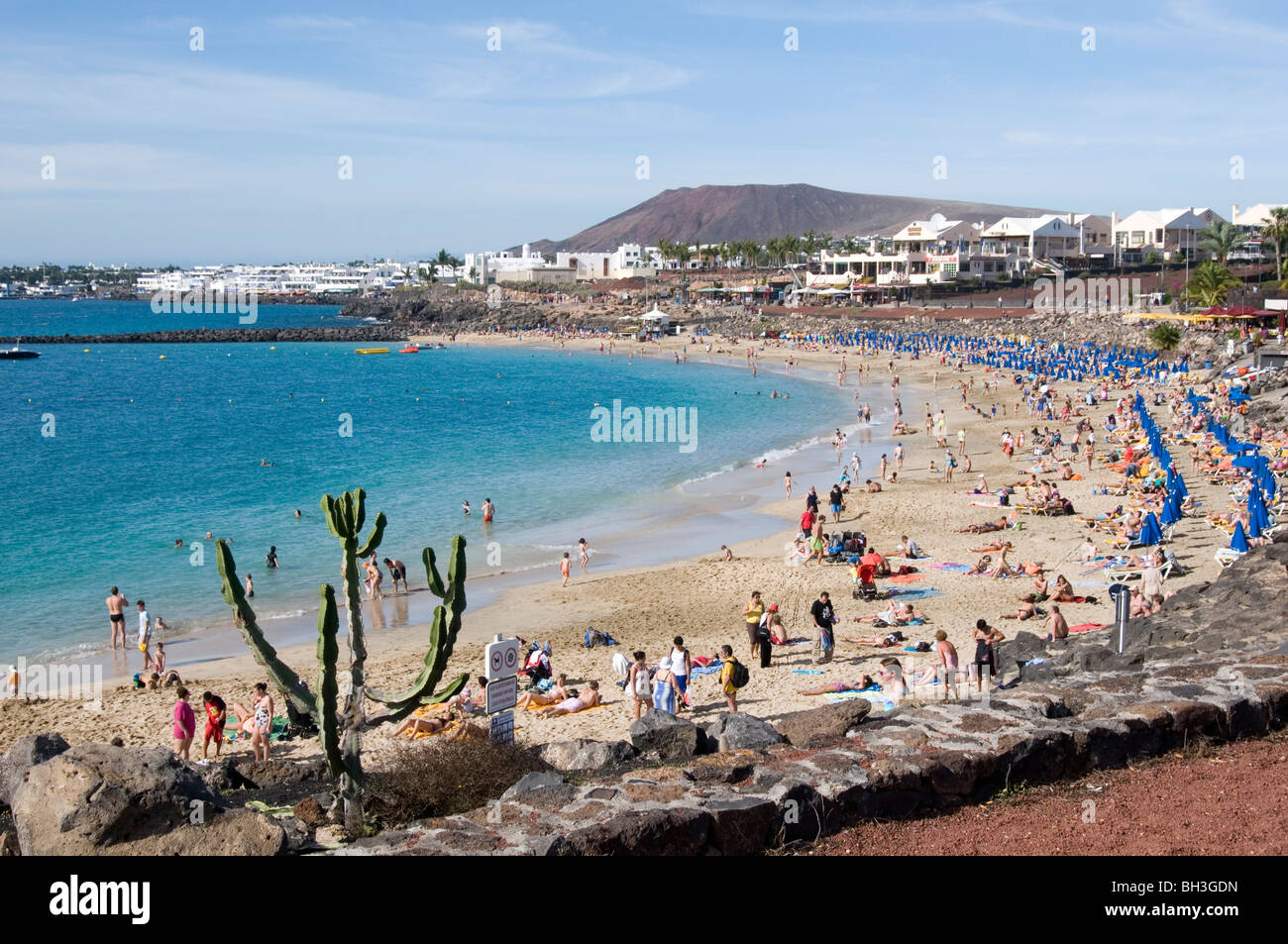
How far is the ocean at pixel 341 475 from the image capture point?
24797 millimetres

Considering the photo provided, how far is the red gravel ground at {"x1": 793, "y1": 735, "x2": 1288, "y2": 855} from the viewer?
21.3ft

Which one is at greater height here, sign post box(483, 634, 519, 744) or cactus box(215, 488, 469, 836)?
cactus box(215, 488, 469, 836)

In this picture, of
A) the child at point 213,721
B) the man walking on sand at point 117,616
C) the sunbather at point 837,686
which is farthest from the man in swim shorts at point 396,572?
the sunbather at point 837,686

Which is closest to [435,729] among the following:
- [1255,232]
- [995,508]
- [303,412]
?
[995,508]

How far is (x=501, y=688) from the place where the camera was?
10.6m

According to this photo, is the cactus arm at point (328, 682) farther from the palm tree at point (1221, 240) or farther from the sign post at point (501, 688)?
the palm tree at point (1221, 240)

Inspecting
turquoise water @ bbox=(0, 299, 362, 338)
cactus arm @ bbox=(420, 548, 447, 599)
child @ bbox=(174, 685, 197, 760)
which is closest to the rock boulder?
→ cactus arm @ bbox=(420, 548, 447, 599)

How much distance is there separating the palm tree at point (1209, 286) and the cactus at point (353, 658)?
2437 inches

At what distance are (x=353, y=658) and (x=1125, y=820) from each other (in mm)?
5654

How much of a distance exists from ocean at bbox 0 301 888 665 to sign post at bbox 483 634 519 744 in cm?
1073

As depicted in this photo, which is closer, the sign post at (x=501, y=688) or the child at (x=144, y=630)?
the sign post at (x=501, y=688)

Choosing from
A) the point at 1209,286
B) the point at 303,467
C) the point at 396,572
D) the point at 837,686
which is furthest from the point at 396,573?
the point at 1209,286

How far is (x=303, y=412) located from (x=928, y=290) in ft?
183

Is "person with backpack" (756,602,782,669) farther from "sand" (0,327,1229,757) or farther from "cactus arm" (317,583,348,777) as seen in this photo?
"cactus arm" (317,583,348,777)
